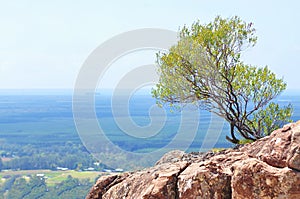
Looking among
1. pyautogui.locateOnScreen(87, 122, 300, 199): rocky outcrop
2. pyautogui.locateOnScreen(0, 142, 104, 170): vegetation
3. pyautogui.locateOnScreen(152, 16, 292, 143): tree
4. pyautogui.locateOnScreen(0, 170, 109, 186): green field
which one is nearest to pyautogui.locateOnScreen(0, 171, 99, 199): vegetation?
pyautogui.locateOnScreen(0, 170, 109, 186): green field

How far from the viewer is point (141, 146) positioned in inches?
915

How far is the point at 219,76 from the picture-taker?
12.7 m

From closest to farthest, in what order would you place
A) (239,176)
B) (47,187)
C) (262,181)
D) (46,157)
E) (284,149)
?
(262,181) → (284,149) → (239,176) → (47,187) → (46,157)

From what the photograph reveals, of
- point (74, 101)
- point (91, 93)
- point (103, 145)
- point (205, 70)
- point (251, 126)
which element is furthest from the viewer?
point (103, 145)

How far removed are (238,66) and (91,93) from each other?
6159 mm

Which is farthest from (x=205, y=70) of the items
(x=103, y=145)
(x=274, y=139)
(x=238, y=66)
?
(x=103, y=145)

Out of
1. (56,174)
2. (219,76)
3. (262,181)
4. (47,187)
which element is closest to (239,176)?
(262,181)

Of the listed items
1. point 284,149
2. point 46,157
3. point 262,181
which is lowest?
point 46,157

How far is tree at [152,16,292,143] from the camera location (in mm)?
12711

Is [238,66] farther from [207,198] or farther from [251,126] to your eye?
[207,198]

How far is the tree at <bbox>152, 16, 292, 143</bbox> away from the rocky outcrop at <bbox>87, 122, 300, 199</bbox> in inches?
200

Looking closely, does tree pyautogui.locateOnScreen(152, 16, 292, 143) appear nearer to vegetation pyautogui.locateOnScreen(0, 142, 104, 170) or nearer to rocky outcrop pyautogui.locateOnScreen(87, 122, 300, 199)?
rocky outcrop pyautogui.locateOnScreen(87, 122, 300, 199)

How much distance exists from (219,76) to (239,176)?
670 centimetres

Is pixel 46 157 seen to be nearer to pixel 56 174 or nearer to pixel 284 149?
pixel 56 174
